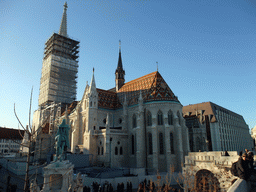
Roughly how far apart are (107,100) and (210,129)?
26798 mm

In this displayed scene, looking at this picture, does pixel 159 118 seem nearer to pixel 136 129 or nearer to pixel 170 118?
pixel 170 118

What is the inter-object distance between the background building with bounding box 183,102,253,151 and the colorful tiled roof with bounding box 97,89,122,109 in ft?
58.6

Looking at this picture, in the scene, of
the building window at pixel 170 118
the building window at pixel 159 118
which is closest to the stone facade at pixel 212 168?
the building window at pixel 159 118

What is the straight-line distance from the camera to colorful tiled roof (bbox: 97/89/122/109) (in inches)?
1571

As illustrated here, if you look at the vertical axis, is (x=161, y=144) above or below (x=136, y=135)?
below

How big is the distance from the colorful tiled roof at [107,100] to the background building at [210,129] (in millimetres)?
17847

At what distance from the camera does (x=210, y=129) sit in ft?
159

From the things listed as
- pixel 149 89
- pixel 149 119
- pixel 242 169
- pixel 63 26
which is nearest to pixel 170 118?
pixel 149 119

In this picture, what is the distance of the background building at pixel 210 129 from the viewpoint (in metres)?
42.8

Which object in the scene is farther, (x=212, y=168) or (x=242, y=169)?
(x=212, y=168)

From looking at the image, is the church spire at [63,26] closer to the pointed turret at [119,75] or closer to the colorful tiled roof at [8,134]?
the pointed turret at [119,75]

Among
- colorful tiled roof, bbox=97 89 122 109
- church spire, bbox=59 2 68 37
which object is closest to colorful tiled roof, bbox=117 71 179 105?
colorful tiled roof, bbox=97 89 122 109

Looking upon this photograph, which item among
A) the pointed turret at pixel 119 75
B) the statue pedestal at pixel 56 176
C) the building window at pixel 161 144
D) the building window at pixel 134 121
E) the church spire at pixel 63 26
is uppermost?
the church spire at pixel 63 26

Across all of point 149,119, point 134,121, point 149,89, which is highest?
point 149,89
